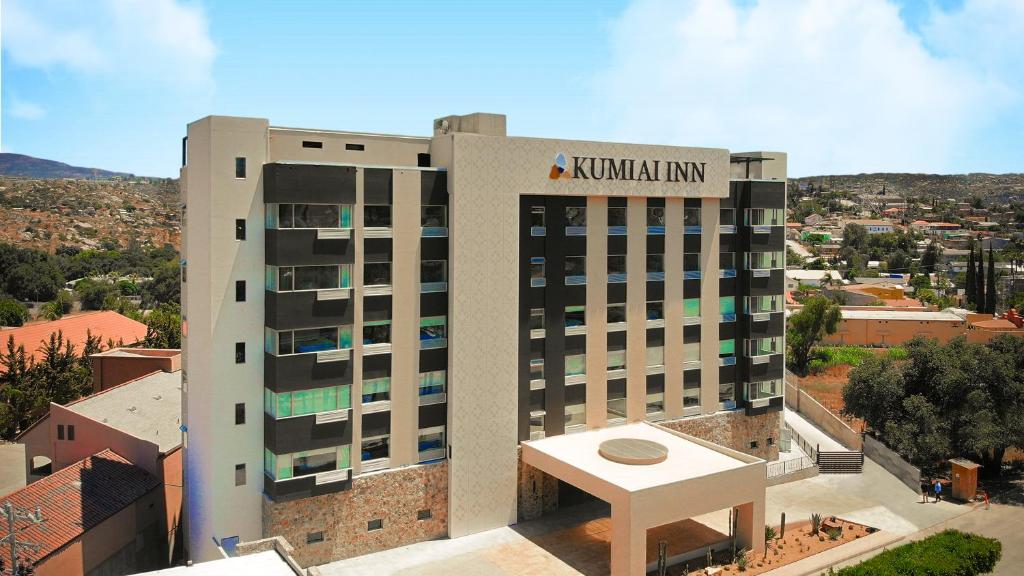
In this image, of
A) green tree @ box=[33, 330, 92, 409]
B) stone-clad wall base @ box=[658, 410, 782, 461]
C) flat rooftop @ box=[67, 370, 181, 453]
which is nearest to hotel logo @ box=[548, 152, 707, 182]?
stone-clad wall base @ box=[658, 410, 782, 461]

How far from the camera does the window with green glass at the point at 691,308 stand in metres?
44.6

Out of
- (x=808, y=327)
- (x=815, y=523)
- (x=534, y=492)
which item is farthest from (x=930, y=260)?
(x=534, y=492)

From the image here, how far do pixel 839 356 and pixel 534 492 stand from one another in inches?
2488

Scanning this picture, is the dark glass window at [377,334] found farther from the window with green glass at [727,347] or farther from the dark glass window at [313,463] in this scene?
the window with green glass at [727,347]

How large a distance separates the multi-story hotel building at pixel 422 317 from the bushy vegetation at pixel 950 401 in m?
12.8

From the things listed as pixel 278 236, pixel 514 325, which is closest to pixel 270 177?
pixel 278 236

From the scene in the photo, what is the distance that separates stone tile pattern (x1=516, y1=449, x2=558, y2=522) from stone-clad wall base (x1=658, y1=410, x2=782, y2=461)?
7.72 metres

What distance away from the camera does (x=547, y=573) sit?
34125mm

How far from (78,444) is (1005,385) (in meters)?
52.6

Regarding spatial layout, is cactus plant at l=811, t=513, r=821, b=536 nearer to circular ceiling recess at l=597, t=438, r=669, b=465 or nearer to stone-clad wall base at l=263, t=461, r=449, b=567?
circular ceiling recess at l=597, t=438, r=669, b=465

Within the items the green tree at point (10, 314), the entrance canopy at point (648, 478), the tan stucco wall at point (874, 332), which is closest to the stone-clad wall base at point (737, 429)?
the entrance canopy at point (648, 478)

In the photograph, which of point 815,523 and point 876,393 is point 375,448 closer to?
point 815,523

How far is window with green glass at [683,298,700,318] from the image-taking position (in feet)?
146

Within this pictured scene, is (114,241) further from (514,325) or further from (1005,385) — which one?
(1005,385)
